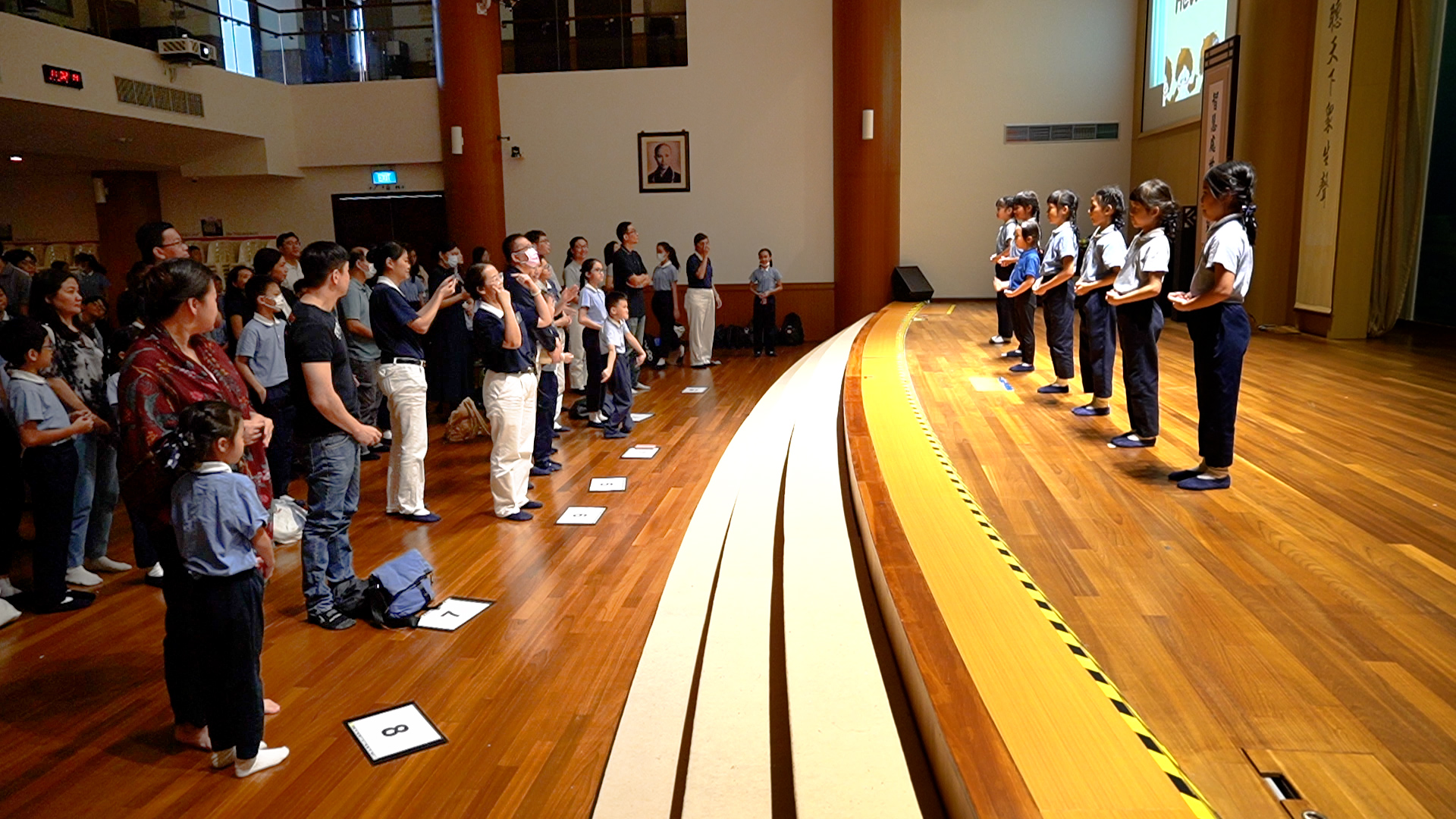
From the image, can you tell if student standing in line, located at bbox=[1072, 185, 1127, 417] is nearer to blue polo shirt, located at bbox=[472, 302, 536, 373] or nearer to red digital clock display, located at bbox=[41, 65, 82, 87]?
blue polo shirt, located at bbox=[472, 302, 536, 373]

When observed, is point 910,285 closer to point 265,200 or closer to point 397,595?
point 265,200

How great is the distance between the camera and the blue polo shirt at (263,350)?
538cm

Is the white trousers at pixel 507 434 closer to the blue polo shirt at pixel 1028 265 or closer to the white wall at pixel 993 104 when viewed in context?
the blue polo shirt at pixel 1028 265

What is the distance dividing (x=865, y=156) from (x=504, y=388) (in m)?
9.40

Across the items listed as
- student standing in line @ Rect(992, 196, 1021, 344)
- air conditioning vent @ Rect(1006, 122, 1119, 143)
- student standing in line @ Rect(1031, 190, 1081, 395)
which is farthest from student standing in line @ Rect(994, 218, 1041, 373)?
air conditioning vent @ Rect(1006, 122, 1119, 143)

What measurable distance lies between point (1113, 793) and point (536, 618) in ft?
9.06

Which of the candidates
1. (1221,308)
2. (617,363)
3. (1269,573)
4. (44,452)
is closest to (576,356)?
(617,363)

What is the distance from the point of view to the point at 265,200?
15008 mm

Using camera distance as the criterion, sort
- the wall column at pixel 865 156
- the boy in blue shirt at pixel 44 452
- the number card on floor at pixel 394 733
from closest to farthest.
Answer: the number card on floor at pixel 394 733
the boy in blue shirt at pixel 44 452
the wall column at pixel 865 156

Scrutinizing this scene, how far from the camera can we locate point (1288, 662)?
2.62 meters

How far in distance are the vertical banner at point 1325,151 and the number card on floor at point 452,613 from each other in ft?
29.4

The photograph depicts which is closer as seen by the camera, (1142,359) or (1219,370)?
Result: (1219,370)

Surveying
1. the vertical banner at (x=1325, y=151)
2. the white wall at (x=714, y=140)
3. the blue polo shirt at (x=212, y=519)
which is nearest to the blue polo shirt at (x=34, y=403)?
the blue polo shirt at (x=212, y=519)

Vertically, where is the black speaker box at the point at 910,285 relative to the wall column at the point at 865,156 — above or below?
below
